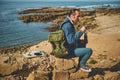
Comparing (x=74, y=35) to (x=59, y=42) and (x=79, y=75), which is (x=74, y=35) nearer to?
(x=59, y=42)

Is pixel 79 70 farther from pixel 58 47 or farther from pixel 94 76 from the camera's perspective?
Answer: pixel 58 47

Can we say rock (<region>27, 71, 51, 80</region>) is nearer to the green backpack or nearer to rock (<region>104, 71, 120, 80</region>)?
the green backpack

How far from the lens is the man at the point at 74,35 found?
7.55 metres

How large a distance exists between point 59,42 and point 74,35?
1.69 feet

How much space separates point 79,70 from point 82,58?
560 millimetres

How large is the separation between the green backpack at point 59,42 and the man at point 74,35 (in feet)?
0.50

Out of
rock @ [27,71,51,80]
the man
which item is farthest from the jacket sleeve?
rock @ [27,71,51,80]

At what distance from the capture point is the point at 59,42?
773 centimetres

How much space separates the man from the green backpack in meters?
0.15

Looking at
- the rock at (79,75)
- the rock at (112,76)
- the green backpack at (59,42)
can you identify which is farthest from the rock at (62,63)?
the rock at (112,76)

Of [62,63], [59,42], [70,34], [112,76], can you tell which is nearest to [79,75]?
[62,63]

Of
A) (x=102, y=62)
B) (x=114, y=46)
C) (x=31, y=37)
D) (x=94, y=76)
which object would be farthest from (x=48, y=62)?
(x=31, y=37)

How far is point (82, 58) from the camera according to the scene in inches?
325

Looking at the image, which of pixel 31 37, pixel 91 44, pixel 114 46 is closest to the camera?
pixel 114 46
